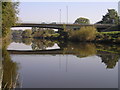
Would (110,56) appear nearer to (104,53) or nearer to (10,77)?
(104,53)

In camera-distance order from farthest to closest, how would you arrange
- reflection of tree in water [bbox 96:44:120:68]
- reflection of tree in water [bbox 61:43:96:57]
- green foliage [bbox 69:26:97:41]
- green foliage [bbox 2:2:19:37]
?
green foliage [bbox 69:26:97:41]
reflection of tree in water [bbox 61:43:96:57]
green foliage [bbox 2:2:19:37]
reflection of tree in water [bbox 96:44:120:68]

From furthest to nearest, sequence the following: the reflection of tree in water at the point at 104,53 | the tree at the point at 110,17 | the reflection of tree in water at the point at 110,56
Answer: the tree at the point at 110,17, the reflection of tree in water at the point at 104,53, the reflection of tree in water at the point at 110,56

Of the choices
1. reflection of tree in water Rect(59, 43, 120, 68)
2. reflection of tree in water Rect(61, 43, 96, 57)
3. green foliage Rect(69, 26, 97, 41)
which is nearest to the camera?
reflection of tree in water Rect(59, 43, 120, 68)

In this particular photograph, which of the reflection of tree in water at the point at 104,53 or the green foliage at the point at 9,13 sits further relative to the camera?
the green foliage at the point at 9,13

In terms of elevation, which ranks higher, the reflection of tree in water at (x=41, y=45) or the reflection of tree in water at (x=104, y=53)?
the reflection of tree in water at (x=104, y=53)

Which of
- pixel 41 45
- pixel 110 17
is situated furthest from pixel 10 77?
pixel 110 17

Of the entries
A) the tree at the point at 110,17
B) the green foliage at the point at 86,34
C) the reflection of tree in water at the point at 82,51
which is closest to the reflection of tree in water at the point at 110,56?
the reflection of tree in water at the point at 82,51

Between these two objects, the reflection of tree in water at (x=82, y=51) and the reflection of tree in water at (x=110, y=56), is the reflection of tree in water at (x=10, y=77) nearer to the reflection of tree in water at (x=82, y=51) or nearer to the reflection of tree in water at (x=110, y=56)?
the reflection of tree in water at (x=110, y=56)

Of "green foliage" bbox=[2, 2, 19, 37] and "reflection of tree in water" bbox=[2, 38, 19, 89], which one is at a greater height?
"green foliage" bbox=[2, 2, 19, 37]

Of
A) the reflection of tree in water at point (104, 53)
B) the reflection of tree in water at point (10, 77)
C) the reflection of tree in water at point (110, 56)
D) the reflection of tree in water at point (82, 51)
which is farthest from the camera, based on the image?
the reflection of tree in water at point (82, 51)

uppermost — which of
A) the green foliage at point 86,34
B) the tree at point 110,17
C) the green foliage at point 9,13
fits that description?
the tree at point 110,17

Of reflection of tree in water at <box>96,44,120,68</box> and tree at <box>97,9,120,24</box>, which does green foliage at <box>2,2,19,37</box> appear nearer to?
reflection of tree in water at <box>96,44,120,68</box>

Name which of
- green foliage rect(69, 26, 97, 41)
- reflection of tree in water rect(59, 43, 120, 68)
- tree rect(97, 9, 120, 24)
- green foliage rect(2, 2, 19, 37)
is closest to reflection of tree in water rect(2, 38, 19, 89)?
reflection of tree in water rect(59, 43, 120, 68)

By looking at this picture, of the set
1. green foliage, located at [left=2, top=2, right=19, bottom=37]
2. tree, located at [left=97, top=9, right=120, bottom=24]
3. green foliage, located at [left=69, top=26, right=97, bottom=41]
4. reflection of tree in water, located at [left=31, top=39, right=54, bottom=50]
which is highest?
tree, located at [left=97, top=9, right=120, bottom=24]
